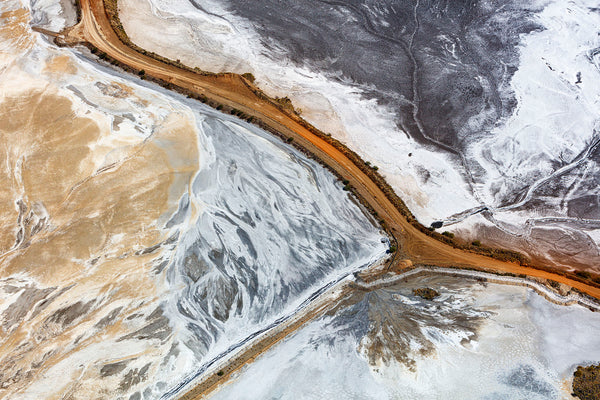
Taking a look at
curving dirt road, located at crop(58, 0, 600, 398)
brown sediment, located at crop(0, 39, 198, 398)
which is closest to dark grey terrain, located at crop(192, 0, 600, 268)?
curving dirt road, located at crop(58, 0, 600, 398)

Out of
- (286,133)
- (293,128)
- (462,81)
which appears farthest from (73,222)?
(462,81)

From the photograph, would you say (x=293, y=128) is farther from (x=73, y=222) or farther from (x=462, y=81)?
(x=73, y=222)

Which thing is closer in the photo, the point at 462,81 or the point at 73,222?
the point at 73,222

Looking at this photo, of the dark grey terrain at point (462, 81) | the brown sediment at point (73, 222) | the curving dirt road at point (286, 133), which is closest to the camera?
the brown sediment at point (73, 222)

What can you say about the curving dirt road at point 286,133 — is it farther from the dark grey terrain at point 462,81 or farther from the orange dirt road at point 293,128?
the dark grey terrain at point 462,81

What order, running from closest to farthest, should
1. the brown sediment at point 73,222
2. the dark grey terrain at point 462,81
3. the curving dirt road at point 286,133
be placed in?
the brown sediment at point 73,222 → the curving dirt road at point 286,133 → the dark grey terrain at point 462,81

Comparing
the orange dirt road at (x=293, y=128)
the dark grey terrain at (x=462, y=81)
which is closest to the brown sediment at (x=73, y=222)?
the orange dirt road at (x=293, y=128)

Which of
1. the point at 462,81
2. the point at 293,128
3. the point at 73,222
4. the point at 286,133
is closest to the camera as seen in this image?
the point at 73,222

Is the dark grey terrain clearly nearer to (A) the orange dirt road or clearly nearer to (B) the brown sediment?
(A) the orange dirt road

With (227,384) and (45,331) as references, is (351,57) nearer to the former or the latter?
(227,384)
